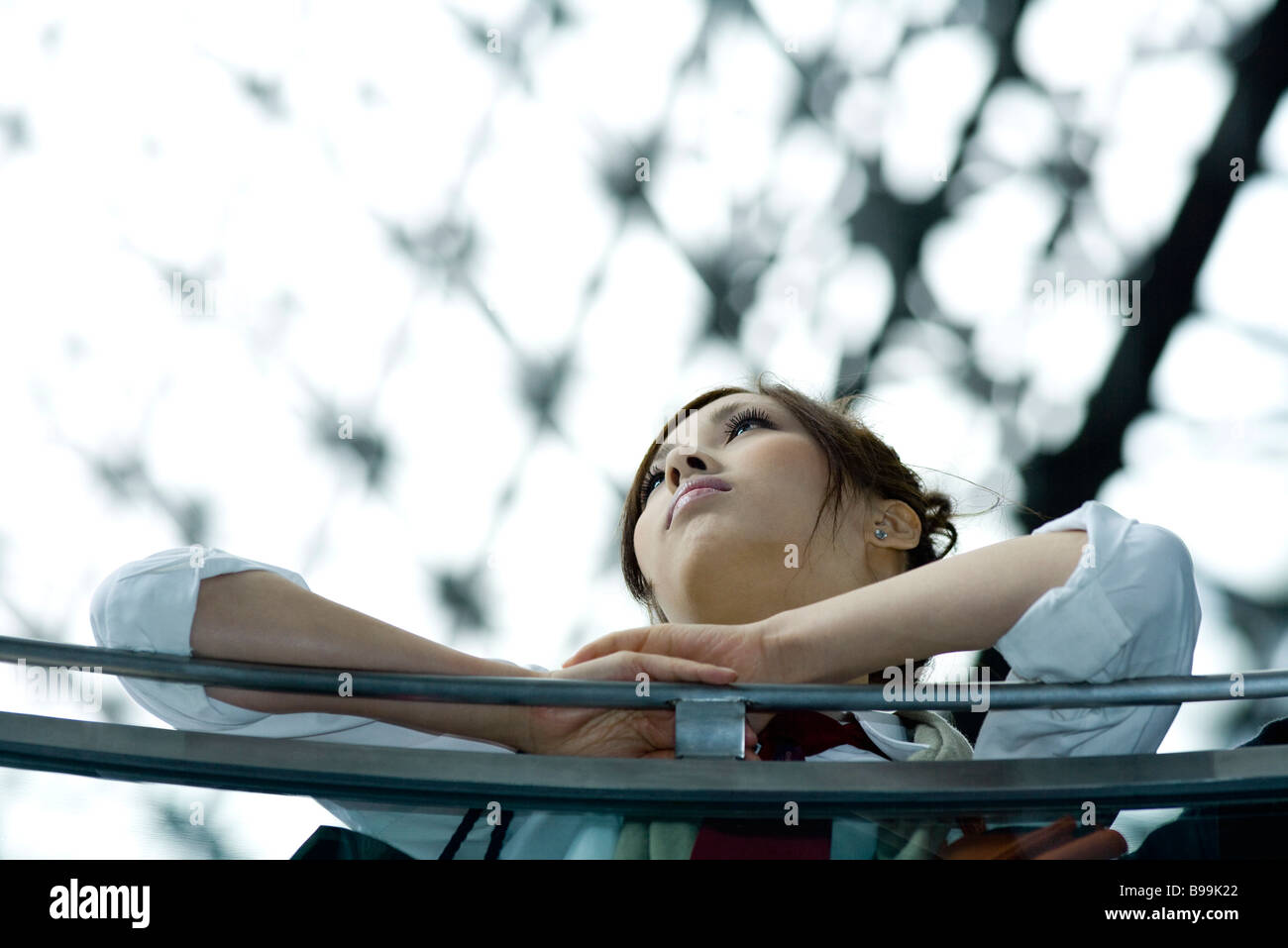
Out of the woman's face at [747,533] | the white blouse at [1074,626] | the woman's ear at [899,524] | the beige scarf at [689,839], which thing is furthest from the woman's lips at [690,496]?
the beige scarf at [689,839]

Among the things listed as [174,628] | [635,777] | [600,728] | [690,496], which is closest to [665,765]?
[635,777]

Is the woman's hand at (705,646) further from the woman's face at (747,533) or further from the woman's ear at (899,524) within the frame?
the woman's ear at (899,524)

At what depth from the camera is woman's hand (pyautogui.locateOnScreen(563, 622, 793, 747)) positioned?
0.51 meters

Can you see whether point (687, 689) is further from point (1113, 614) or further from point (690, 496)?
point (690, 496)

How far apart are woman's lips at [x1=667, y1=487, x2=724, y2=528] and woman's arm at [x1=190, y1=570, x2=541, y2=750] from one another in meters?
0.21

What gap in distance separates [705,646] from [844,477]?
288mm

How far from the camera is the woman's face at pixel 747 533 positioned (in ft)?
2.32

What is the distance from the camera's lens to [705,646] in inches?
20.8

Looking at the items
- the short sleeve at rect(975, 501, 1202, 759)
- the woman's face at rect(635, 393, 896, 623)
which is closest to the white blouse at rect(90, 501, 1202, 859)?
the short sleeve at rect(975, 501, 1202, 759)

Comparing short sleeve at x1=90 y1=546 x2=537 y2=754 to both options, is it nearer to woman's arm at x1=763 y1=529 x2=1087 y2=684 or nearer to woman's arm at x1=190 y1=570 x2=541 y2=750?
woman's arm at x1=190 y1=570 x2=541 y2=750

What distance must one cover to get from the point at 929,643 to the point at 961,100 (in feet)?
6.18

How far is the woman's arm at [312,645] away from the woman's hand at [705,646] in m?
0.04

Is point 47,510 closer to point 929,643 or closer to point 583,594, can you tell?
point 583,594
